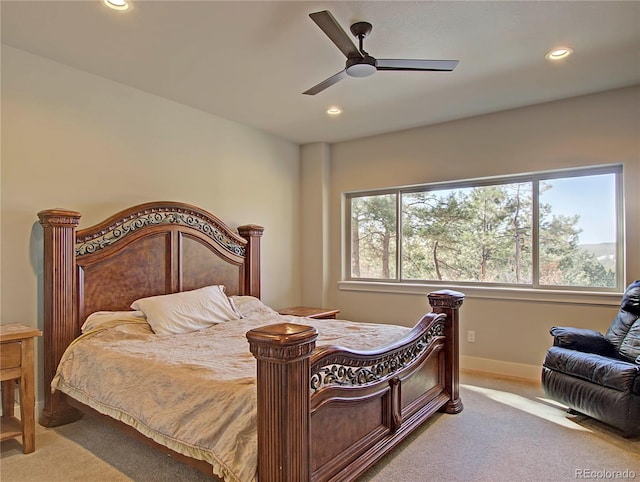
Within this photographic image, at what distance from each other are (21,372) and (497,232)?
4239 mm

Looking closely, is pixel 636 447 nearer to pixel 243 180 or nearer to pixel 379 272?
pixel 379 272

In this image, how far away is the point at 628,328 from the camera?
10.1 feet

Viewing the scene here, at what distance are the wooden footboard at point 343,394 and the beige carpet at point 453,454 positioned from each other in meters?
0.15

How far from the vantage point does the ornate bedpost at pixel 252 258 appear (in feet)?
14.2

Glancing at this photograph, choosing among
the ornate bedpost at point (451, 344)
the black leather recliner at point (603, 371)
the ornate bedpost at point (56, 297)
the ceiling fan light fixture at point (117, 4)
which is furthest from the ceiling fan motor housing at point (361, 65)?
the black leather recliner at point (603, 371)

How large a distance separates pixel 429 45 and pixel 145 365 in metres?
2.71

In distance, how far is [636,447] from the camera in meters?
2.50

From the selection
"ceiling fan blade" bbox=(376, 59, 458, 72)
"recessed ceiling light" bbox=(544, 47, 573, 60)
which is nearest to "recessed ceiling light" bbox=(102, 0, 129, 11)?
"ceiling fan blade" bbox=(376, 59, 458, 72)

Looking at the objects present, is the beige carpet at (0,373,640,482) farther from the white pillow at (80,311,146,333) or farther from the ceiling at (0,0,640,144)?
the ceiling at (0,0,640,144)

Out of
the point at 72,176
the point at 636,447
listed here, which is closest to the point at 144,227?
the point at 72,176

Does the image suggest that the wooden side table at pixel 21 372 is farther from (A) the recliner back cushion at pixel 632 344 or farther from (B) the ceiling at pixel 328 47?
(A) the recliner back cushion at pixel 632 344

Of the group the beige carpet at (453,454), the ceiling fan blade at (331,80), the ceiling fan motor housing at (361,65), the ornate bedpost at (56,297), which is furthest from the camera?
the ornate bedpost at (56,297)

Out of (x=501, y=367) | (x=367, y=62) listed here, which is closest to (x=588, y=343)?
(x=501, y=367)

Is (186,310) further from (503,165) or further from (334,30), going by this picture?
(503,165)
